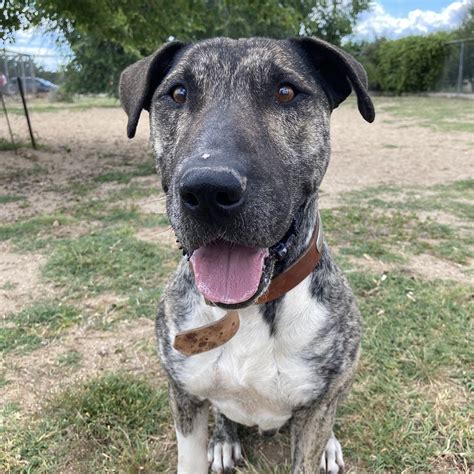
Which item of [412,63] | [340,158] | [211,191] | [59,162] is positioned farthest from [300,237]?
[412,63]

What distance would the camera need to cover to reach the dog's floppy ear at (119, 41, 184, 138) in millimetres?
2371

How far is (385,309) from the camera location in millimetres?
3926

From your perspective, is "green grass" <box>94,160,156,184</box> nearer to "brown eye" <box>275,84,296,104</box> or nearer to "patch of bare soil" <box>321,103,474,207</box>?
"patch of bare soil" <box>321,103,474,207</box>

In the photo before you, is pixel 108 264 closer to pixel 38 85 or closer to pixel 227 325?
pixel 227 325

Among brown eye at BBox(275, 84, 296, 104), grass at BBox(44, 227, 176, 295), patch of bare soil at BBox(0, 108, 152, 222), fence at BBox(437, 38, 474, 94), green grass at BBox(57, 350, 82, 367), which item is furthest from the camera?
fence at BBox(437, 38, 474, 94)

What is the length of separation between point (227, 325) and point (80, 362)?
1.72 metres

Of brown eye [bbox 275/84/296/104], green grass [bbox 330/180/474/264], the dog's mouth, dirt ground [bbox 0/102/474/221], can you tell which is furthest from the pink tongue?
dirt ground [bbox 0/102/474/221]

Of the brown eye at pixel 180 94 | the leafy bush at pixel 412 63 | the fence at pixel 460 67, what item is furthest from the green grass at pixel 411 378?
the leafy bush at pixel 412 63

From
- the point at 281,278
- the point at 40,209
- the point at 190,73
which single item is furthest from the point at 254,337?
the point at 40,209

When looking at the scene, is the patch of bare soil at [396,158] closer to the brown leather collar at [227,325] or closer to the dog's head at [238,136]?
the dog's head at [238,136]

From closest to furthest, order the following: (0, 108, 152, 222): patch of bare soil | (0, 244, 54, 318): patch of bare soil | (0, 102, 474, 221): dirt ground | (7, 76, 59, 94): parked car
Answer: (0, 244, 54, 318): patch of bare soil < (0, 108, 152, 222): patch of bare soil < (0, 102, 474, 221): dirt ground < (7, 76, 59, 94): parked car

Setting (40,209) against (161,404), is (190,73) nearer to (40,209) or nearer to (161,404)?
(161,404)

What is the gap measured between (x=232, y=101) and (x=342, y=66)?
596mm

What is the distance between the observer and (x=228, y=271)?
188cm
